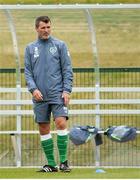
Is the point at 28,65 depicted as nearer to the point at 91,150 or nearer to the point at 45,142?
the point at 45,142

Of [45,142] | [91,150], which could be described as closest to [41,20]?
[45,142]

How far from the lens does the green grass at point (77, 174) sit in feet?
39.3

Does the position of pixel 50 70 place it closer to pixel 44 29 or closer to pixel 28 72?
pixel 28 72

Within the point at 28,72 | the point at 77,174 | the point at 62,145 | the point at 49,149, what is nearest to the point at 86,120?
the point at 49,149

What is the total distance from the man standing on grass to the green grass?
32 centimetres

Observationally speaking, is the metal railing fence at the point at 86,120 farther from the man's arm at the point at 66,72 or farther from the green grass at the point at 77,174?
the man's arm at the point at 66,72

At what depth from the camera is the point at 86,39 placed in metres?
17.4

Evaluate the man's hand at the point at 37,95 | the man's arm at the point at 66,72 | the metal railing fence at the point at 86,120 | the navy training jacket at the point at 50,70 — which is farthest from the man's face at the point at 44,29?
the metal railing fence at the point at 86,120

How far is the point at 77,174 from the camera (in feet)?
40.7

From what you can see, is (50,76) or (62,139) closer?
(50,76)

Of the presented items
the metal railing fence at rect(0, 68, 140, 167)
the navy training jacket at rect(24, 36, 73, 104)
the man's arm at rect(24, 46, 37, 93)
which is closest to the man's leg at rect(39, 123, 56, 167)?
the navy training jacket at rect(24, 36, 73, 104)

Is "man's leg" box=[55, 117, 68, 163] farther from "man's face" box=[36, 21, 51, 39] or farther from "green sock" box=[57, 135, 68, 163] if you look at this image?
"man's face" box=[36, 21, 51, 39]

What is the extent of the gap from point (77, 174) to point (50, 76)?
1.28m

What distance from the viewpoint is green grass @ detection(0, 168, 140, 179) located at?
39.3 feet
